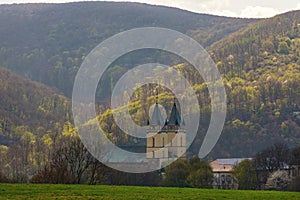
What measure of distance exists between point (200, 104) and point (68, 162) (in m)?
122

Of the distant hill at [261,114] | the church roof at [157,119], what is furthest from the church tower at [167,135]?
the distant hill at [261,114]

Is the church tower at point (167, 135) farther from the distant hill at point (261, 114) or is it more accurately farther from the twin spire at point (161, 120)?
the distant hill at point (261, 114)

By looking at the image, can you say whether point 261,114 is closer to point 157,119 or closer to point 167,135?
point 167,135

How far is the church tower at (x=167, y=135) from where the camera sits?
107438mm

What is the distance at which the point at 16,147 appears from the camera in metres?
132

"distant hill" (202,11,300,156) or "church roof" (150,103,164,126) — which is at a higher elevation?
"distant hill" (202,11,300,156)

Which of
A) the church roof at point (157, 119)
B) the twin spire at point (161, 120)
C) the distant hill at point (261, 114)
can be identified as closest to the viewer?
the church roof at point (157, 119)

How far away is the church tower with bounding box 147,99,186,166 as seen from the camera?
107m

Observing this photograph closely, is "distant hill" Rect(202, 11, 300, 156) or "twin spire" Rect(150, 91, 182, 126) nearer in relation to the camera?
"twin spire" Rect(150, 91, 182, 126)

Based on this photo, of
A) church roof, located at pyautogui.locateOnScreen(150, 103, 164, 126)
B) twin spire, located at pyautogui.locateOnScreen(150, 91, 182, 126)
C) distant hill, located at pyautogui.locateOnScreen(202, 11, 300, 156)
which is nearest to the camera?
church roof, located at pyautogui.locateOnScreen(150, 103, 164, 126)

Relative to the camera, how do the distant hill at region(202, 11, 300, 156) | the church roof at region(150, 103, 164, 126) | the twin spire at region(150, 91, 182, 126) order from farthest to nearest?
the distant hill at region(202, 11, 300, 156)
the twin spire at region(150, 91, 182, 126)
the church roof at region(150, 103, 164, 126)

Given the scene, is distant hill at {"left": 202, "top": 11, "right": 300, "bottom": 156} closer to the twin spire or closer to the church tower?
the church tower

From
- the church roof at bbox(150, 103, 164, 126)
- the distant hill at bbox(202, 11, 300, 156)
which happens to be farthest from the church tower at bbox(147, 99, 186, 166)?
the distant hill at bbox(202, 11, 300, 156)

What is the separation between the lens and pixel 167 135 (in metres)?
108
